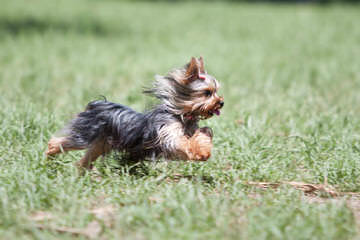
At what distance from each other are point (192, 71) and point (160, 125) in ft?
1.70

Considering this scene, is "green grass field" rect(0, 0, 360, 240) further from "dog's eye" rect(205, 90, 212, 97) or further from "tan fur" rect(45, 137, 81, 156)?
"dog's eye" rect(205, 90, 212, 97)

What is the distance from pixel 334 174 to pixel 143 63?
19.8 ft

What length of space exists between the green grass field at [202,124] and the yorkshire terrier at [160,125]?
192mm

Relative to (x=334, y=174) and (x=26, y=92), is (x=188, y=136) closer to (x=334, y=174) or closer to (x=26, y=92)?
(x=334, y=174)

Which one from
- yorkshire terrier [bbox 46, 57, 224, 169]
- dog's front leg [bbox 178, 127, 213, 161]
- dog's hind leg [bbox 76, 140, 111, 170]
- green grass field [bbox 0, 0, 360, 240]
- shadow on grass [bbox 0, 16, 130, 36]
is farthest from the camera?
shadow on grass [bbox 0, 16, 130, 36]

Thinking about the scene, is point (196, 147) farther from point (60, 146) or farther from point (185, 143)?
point (60, 146)

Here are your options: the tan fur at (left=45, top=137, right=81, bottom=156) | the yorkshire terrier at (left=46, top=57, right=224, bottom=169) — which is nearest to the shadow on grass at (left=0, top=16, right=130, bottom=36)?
the tan fur at (left=45, top=137, right=81, bottom=156)

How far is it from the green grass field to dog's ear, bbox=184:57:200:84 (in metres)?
0.82

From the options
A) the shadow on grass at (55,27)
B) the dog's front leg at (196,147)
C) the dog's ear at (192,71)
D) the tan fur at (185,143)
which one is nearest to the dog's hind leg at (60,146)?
the tan fur at (185,143)

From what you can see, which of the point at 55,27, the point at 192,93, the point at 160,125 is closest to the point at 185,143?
the point at 160,125

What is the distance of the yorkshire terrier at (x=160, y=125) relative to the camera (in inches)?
163

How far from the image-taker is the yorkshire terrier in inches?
163

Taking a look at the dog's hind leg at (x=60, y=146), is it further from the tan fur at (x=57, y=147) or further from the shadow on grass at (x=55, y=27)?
the shadow on grass at (x=55, y=27)

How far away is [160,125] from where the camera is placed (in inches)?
166
